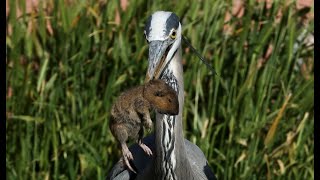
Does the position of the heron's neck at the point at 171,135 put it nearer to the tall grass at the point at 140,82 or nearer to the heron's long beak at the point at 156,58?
the heron's long beak at the point at 156,58

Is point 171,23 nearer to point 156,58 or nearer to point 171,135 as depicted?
point 156,58

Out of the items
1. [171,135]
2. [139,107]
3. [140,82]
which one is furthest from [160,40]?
[140,82]

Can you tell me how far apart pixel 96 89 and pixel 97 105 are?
14cm

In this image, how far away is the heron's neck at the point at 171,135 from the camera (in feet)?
13.2

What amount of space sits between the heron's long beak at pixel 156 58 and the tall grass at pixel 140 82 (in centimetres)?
158

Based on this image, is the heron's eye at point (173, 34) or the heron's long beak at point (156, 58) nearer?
the heron's long beak at point (156, 58)

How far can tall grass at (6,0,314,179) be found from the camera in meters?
5.49

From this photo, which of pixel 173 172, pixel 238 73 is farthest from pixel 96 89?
pixel 173 172

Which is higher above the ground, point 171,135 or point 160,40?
point 160,40

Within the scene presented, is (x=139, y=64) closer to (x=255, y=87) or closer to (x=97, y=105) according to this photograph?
(x=97, y=105)

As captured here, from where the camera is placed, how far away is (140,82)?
18.5ft

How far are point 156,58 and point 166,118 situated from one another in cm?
38

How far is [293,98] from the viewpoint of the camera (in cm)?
563

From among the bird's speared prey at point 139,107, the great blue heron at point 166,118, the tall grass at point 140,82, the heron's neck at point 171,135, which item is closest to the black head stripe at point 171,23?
the great blue heron at point 166,118
